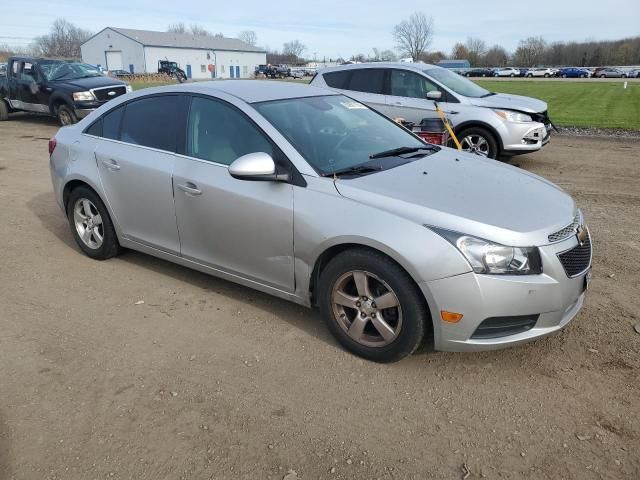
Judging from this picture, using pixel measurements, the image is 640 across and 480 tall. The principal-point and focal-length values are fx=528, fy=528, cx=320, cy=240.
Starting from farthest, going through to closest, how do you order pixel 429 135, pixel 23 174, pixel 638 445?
pixel 23 174 < pixel 429 135 < pixel 638 445

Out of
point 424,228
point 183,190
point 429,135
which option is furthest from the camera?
point 429,135

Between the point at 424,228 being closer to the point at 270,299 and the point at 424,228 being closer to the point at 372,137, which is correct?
the point at 372,137

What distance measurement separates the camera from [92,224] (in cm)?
502

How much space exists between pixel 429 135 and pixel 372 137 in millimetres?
3308

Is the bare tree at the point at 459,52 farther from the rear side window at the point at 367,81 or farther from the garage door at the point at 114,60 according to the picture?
the rear side window at the point at 367,81

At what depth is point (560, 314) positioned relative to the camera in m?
3.07

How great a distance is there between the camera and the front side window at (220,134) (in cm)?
375

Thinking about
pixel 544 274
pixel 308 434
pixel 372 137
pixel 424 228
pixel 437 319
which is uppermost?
pixel 372 137

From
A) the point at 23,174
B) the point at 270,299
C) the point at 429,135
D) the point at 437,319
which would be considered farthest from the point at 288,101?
the point at 23,174

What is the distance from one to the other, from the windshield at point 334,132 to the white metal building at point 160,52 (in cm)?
7189

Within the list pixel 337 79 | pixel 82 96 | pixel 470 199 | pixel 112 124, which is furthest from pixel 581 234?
pixel 82 96

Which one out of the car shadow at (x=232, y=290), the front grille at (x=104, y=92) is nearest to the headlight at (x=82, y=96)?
the front grille at (x=104, y=92)

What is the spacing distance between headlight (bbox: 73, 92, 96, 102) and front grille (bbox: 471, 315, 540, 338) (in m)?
13.6

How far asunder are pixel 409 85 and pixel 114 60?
263 feet
